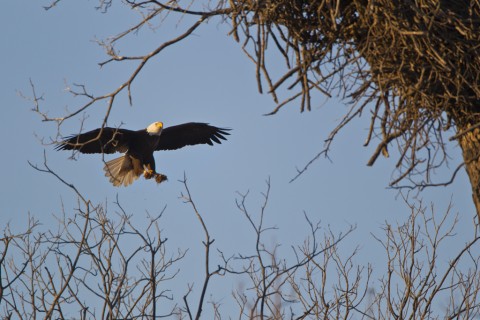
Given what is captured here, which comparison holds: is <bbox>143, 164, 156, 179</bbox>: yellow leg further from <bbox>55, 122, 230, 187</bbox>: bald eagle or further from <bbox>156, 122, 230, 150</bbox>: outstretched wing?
<bbox>156, 122, 230, 150</bbox>: outstretched wing

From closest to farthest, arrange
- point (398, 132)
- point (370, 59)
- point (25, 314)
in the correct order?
1. point (398, 132)
2. point (370, 59)
3. point (25, 314)

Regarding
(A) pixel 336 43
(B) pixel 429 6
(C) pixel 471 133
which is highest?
(A) pixel 336 43

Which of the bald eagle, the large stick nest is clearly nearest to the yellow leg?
the bald eagle

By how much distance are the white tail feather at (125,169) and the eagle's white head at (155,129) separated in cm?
37

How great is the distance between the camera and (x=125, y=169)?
890cm

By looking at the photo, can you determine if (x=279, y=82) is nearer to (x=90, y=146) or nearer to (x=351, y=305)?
(x=351, y=305)

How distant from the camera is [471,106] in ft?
9.75

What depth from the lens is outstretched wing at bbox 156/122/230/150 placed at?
892 centimetres

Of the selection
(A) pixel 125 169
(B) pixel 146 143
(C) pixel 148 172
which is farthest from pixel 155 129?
(A) pixel 125 169

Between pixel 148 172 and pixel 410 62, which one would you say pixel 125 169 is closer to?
pixel 148 172

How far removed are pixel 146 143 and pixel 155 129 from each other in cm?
19

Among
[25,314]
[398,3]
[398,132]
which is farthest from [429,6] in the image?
[25,314]

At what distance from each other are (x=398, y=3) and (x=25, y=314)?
2.38 m

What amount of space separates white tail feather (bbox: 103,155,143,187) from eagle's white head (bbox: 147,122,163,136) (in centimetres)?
37
